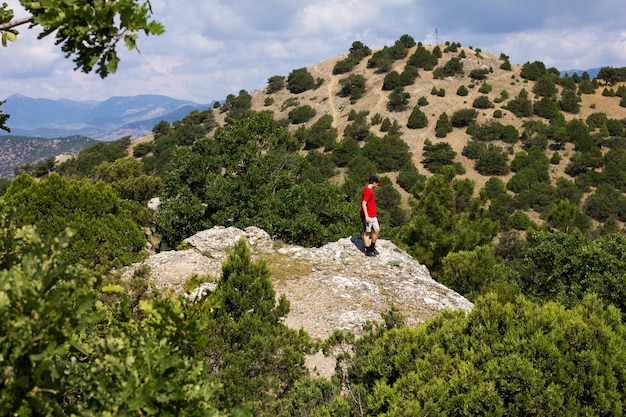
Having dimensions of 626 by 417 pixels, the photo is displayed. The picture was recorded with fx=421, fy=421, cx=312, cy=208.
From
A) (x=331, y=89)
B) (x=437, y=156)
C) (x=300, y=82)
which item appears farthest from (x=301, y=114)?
(x=437, y=156)

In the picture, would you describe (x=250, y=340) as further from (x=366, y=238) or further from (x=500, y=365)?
(x=366, y=238)

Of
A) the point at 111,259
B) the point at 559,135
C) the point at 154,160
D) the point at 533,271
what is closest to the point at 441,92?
the point at 559,135

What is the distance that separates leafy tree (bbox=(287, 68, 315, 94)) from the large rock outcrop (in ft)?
239

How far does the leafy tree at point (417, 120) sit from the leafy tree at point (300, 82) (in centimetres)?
2720

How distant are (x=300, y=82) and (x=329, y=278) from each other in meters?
77.5

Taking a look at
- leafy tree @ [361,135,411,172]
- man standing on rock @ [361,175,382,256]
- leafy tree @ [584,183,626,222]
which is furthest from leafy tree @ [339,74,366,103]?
man standing on rock @ [361,175,382,256]

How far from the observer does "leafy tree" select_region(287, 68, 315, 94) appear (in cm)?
8554

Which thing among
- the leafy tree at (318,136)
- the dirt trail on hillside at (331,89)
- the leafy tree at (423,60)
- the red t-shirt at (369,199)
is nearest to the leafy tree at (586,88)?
the leafy tree at (423,60)

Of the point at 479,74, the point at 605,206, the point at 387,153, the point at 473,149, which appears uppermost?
the point at 479,74

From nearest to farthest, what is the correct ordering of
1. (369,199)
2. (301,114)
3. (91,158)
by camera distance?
1. (369,199)
2. (91,158)
3. (301,114)

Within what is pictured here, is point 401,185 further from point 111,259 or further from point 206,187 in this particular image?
point 111,259

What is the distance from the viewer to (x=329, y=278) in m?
14.2

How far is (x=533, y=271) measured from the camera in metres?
19.5

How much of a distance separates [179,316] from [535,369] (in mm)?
5155
